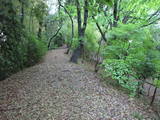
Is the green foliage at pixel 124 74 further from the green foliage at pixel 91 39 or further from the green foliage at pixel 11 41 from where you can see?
the green foliage at pixel 91 39

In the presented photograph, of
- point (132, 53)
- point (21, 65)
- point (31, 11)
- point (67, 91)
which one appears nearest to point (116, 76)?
point (132, 53)

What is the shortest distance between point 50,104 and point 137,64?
9.90ft

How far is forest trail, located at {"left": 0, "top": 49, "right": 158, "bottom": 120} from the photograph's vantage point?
124 inches

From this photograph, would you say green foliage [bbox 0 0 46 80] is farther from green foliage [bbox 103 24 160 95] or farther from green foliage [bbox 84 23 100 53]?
green foliage [bbox 84 23 100 53]

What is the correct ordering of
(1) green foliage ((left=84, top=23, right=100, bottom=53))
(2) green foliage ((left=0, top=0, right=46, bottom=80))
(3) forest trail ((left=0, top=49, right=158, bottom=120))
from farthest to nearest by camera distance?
(1) green foliage ((left=84, top=23, right=100, bottom=53)), (2) green foliage ((left=0, top=0, right=46, bottom=80)), (3) forest trail ((left=0, top=49, right=158, bottom=120))

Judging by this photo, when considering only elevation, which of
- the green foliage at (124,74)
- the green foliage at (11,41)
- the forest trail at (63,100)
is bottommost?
the forest trail at (63,100)

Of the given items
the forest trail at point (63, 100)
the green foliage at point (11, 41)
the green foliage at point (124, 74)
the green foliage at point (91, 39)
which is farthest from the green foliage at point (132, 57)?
the green foliage at point (91, 39)

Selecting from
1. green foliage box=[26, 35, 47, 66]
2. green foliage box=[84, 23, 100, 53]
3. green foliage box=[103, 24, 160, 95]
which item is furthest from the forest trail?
green foliage box=[84, 23, 100, 53]

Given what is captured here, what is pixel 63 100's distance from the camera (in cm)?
371

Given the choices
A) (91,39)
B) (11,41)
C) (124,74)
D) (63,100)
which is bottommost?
(63,100)

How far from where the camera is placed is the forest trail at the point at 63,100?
3154 millimetres

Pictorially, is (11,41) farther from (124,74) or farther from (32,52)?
(124,74)

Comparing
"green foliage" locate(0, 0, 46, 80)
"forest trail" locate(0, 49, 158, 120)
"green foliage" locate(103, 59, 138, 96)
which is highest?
"green foliage" locate(0, 0, 46, 80)

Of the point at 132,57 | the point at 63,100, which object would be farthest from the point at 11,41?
the point at 132,57
